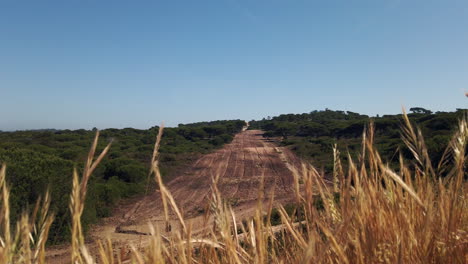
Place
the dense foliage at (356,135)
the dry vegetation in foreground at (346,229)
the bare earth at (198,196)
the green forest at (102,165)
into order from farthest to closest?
the dense foliage at (356,135) → the bare earth at (198,196) → the green forest at (102,165) → the dry vegetation in foreground at (346,229)

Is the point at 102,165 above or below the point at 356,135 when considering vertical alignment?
below

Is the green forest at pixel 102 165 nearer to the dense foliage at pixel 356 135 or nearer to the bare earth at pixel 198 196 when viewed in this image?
the dense foliage at pixel 356 135

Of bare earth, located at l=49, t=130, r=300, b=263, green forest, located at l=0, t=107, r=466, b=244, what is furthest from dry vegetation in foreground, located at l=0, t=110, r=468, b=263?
bare earth, located at l=49, t=130, r=300, b=263

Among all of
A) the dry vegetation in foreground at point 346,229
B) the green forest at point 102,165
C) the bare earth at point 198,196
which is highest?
the dry vegetation in foreground at point 346,229

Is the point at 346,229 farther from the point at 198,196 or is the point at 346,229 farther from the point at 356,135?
the point at 356,135

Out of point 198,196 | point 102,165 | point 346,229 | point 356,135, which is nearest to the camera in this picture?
point 346,229

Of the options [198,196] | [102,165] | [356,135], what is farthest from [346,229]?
[356,135]

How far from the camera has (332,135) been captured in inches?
1674

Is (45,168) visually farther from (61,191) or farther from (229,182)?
(229,182)

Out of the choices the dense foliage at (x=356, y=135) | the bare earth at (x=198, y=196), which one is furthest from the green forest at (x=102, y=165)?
the bare earth at (x=198, y=196)

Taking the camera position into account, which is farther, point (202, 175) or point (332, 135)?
point (332, 135)

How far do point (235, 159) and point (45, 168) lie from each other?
17100 mm

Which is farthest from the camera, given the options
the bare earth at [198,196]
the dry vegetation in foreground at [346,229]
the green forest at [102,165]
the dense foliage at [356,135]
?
the dense foliage at [356,135]

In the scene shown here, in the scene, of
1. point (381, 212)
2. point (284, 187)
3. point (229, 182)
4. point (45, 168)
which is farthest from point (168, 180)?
point (381, 212)
